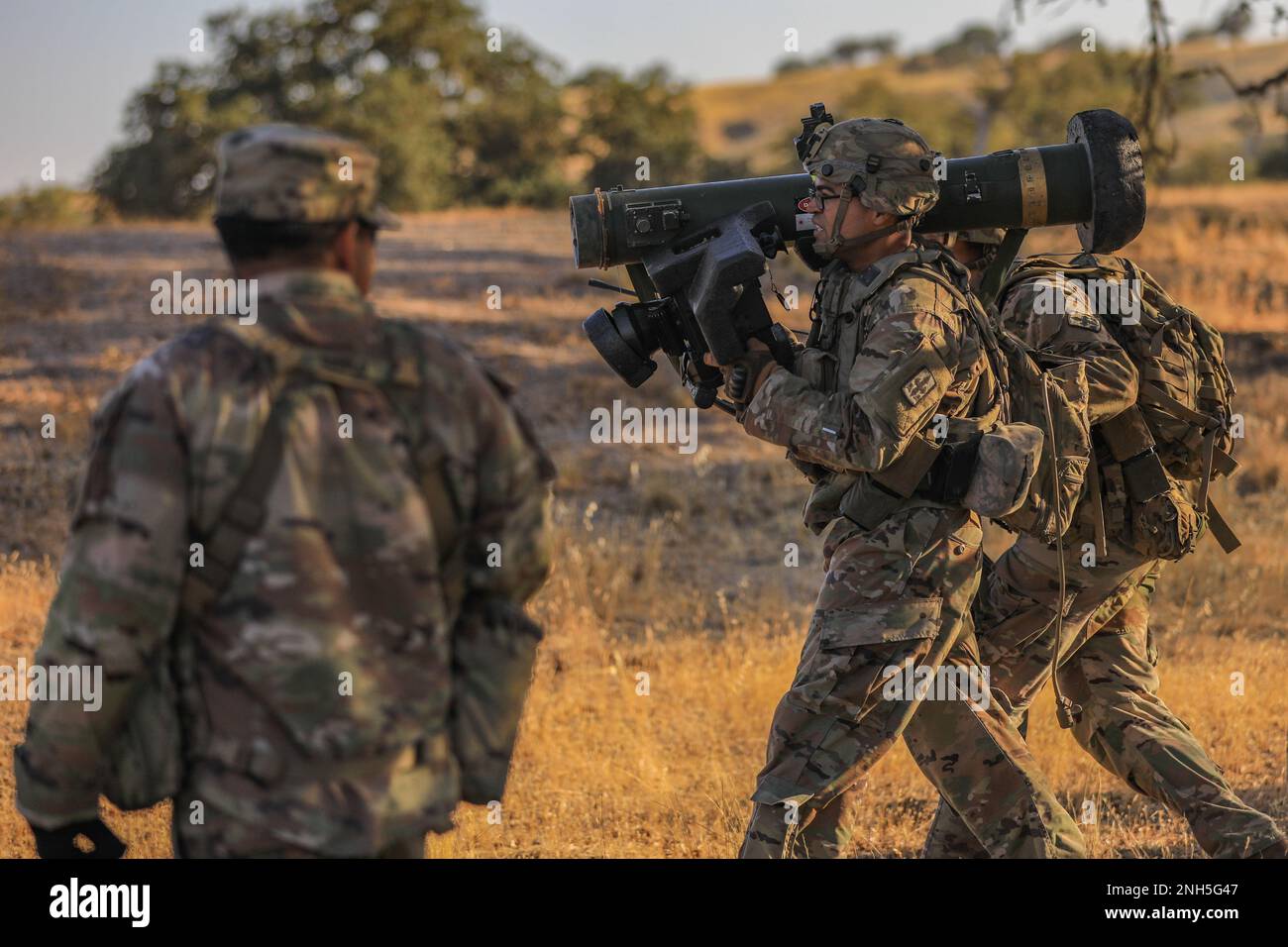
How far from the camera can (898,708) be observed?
3639mm

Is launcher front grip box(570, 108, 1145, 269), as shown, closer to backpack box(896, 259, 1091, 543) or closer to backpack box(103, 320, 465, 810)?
backpack box(896, 259, 1091, 543)

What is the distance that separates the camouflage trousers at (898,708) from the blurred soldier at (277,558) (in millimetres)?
1248

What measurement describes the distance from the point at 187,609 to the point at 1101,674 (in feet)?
9.64

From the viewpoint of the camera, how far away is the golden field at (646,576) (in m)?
4.95

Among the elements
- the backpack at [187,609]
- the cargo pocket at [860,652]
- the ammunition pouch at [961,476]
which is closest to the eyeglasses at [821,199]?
the ammunition pouch at [961,476]

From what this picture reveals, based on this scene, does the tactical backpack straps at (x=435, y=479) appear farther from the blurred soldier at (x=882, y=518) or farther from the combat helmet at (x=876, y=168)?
the combat helmet at (x=876, y=168)

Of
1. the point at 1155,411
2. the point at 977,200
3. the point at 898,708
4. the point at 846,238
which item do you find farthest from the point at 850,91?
the point at 898,708

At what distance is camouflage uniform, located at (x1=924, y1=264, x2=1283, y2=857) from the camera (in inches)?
163

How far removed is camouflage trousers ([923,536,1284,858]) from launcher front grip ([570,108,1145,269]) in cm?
96

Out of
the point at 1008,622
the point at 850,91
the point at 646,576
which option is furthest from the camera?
the point at 850,91

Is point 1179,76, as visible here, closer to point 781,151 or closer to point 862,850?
point 862,850

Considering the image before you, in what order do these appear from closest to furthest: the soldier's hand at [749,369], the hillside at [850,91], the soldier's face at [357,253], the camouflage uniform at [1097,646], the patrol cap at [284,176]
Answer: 1. the patrol cap at [284,176]
2. the soldier's face at [357,253]
3. the soldier's hand at [749,369]
4. the camouflage uniform at [1097,646]
5. the hillside at [850,91]

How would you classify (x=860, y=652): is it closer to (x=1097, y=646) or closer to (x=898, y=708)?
(x=898, y=708)

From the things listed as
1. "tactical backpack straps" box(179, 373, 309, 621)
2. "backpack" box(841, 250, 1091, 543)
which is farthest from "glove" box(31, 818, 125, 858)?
"backpack" box(841, 250, 1091, 543)
